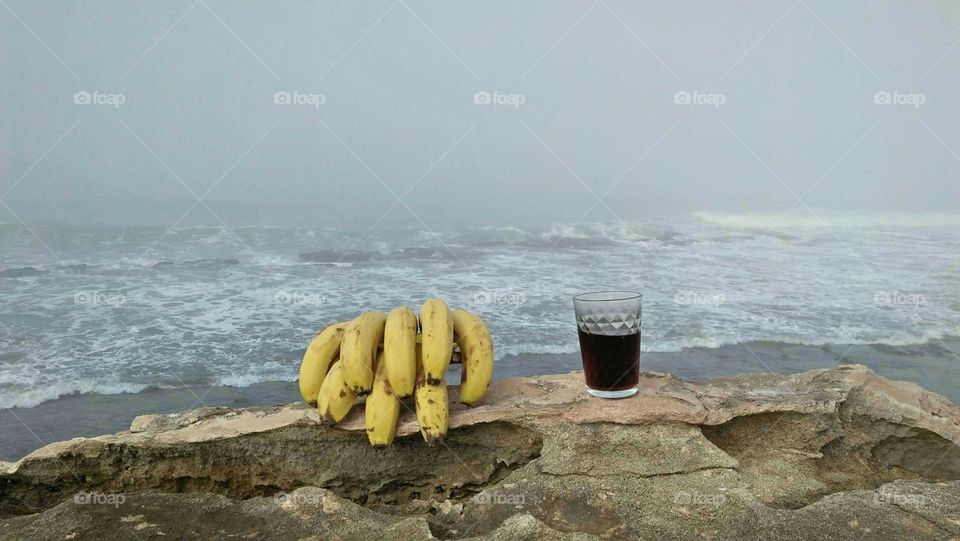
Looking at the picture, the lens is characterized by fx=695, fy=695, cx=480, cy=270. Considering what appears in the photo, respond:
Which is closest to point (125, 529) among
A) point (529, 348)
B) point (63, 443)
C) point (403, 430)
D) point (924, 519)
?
point (63, 443)

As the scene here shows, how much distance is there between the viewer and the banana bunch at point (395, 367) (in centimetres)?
281

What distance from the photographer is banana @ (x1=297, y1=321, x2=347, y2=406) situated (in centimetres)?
304

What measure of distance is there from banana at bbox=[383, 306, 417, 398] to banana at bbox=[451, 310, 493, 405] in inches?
9.8

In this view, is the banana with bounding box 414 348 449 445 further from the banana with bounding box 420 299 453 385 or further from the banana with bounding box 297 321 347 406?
the banana with bounding box 297 321 347 406

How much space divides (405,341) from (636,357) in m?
1.03

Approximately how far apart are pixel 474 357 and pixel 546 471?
59 centimetres

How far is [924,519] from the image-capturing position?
7.83 feet

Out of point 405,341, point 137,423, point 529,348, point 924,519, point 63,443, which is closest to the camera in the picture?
point 924,519

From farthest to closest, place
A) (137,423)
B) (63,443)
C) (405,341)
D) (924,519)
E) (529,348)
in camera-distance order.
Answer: (529,348) → (137,423) → (63,443) → (405,341) → (924,519)

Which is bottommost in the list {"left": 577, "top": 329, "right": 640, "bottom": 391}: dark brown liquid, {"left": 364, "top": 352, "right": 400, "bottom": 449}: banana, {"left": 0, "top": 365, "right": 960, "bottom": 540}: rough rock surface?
{"left": 0, "top": 365, "right": 960, "bottom": 540}: rough rock surface

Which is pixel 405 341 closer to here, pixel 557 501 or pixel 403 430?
pixel 403 430

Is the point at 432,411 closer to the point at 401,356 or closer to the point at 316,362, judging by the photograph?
the point at 401,356

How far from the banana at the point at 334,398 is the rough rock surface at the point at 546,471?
0.27 feet

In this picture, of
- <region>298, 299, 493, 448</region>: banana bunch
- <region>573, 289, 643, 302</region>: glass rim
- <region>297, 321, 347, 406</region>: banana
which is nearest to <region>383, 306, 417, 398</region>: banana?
<region>298, 299, 493, 448</region>: banana bunch
